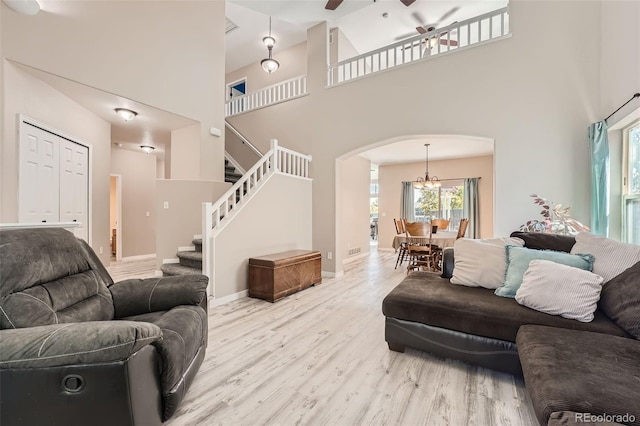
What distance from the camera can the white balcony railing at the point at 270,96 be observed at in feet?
19.8

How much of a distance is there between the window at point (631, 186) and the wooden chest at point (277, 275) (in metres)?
3.83

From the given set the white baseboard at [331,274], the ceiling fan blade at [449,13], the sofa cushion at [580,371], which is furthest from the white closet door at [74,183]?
the ceiling fan blade at [449,13]

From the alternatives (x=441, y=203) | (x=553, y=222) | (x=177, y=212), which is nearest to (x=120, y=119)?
(x=177, y=212)

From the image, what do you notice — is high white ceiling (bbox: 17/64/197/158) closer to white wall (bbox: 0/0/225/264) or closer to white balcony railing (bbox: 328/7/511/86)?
white wall (bbox: 0/0/225/264)

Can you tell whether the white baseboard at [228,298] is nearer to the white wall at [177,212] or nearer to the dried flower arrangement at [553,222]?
the white wall at [177,212]

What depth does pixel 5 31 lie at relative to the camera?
2.84 m

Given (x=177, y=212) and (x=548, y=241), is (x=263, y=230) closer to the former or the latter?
(x=177, y=212)

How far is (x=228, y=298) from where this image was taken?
12.0 feet

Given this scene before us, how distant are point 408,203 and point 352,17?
521 cm

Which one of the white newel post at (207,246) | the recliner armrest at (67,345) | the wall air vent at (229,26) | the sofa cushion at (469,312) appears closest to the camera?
the recliner armrest at (67,345)

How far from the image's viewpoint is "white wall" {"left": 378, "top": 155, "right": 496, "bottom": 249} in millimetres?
7617

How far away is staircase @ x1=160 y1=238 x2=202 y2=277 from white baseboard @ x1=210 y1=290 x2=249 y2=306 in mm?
596

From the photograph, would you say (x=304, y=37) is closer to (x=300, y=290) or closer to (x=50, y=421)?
(x=300, y=290)

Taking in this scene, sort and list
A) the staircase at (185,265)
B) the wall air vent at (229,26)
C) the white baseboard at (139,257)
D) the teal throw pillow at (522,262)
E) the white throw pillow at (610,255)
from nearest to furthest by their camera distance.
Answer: the white throw pillow at (610,255) < the teal throw pillow at (522,262) < the staircase at (185,265) < the wall air vent at (229,26) < the white baseboard at (139,257)
